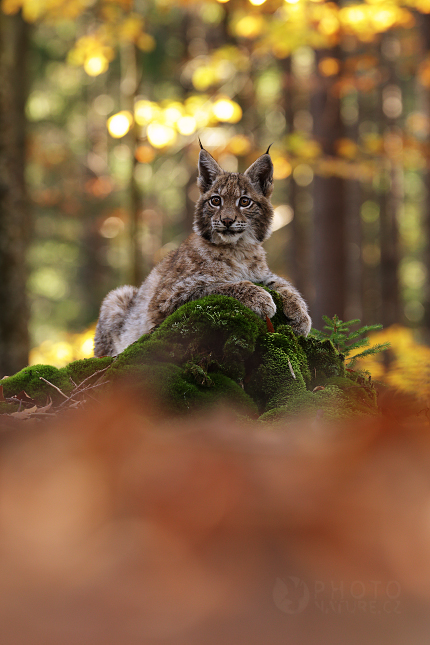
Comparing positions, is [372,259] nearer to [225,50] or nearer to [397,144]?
[397,144]

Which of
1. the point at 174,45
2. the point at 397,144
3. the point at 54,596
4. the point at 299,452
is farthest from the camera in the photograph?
the point at 174,45

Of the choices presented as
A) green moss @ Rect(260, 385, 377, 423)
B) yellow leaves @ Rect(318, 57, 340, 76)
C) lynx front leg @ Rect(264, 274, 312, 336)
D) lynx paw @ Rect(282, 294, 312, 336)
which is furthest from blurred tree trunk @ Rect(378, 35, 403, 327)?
green moss @ Rect(260, 385, 377, 423)

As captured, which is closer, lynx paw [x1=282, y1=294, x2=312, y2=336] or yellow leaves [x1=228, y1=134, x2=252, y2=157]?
lynx paw [x1=282, y1=294, x2=312, y2=336]

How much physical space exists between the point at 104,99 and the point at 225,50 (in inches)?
698

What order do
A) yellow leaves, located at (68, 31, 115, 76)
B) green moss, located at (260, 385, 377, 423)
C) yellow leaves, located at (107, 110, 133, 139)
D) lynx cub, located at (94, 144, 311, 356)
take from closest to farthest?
1. green moss, located at (260, 385, 377, 423)
2. lynx cub, located at (94, 144, 311, 356)
3. yellow leaves, located at (107, 110, 133, 139)
4. yellow leaves, located at (68, 31, 115, 76)

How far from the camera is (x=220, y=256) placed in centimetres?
454

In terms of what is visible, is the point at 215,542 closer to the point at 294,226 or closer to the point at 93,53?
the point at 93,53

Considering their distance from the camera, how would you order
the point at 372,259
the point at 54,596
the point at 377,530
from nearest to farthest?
the point at 54,596 → the point at 377,530 → the point at 372,259

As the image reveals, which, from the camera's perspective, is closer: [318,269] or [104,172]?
[318,269]

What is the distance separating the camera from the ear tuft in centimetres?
470

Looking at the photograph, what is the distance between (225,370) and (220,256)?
5.01ft

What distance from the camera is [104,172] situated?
2164 centimetres

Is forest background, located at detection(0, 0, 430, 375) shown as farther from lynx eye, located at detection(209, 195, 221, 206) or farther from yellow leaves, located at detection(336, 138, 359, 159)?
lynx eye, located at detection(209, 195, 221, 206)

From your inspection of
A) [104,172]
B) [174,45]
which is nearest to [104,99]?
[104,172]
